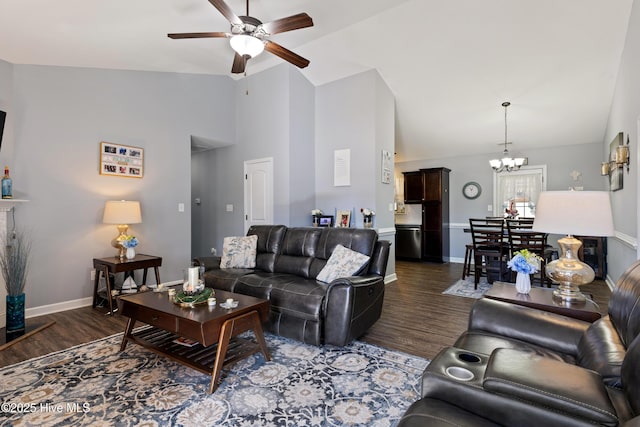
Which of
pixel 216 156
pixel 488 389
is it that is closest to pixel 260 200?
pixel 216 156

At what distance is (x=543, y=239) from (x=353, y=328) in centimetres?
319

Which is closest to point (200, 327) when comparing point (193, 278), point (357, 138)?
point (193, 278)

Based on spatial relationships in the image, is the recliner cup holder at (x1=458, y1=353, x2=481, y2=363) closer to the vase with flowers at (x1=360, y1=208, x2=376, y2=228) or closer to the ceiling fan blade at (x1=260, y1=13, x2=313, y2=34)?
the ceiling fan blade at (x1=260, y1=13, x2=313, y2=34)

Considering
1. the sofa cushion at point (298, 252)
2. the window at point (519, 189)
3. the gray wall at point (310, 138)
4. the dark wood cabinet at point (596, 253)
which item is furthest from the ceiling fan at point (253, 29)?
the window at point (519, 189)

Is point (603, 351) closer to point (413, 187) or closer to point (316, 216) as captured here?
point (316, 216)

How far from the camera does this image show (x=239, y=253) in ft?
12.2

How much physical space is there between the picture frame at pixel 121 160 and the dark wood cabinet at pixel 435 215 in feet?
18.2

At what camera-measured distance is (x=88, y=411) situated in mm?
1811

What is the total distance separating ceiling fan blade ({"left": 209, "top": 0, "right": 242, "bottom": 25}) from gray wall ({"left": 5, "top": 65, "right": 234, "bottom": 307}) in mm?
2439

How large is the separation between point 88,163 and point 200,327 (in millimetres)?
3139

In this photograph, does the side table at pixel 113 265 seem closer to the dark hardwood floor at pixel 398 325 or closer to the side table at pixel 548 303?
the dark hardwood floor at pixel 398 325

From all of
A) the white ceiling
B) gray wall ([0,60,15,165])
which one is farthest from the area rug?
the white ceiling

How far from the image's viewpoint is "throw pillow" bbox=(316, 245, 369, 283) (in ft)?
9.62

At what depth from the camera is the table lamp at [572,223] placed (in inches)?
73.3
